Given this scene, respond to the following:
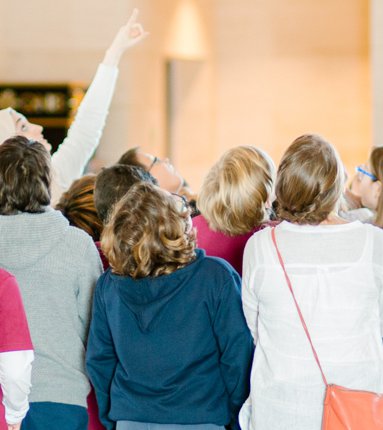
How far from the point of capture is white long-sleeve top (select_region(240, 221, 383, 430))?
10.0 feet

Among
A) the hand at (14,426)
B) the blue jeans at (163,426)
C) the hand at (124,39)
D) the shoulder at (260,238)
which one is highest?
the hand at (124,39)

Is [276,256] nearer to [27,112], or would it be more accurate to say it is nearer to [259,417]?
[259,417]

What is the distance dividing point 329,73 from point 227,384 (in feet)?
36.5

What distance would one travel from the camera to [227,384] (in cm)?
321

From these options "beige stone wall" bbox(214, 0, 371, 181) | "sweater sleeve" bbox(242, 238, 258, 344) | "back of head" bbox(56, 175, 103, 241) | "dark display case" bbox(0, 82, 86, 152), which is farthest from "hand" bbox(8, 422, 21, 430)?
"beige stone wall" bbox(214, 0, 371, 181)

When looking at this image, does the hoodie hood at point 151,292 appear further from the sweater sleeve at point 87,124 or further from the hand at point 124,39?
the hand at point 124,39

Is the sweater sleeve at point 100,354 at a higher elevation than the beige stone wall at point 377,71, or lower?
lower

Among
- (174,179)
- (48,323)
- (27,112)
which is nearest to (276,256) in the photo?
(48,323)

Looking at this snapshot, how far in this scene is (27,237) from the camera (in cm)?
345

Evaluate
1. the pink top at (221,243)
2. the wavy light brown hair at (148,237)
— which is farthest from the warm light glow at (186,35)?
the wavy light brown hair at (148,237)

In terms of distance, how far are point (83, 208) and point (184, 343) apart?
50.8 inches

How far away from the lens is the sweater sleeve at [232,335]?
3146 millimetres

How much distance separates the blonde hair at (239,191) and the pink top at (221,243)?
77 mm

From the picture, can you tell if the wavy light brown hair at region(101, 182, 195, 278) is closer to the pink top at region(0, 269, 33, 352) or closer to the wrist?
the pink top at region(0, 269, 33, 352)
